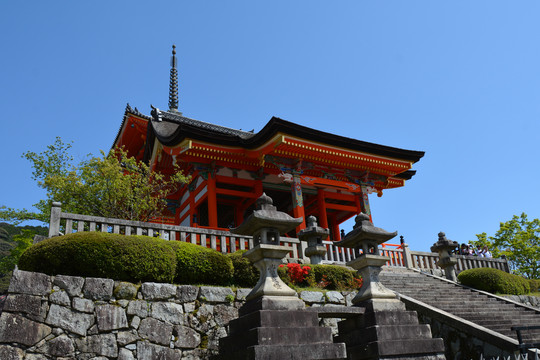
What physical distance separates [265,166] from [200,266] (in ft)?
31.6

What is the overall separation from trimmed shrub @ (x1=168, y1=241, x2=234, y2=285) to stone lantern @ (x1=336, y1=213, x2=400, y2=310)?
2.58 m

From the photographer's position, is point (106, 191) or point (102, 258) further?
point (106, 191)

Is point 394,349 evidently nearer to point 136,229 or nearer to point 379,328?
point 379,328

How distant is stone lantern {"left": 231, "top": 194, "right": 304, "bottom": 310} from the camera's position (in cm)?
711

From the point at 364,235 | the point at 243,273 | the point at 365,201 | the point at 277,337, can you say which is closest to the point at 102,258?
the point at 243,273

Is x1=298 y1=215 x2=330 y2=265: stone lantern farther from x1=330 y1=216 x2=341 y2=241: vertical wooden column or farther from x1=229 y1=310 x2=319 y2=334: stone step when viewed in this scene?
x1=330 y1=216 x2=341 y2=241: vertical wooden column

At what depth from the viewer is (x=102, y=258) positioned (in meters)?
8.12

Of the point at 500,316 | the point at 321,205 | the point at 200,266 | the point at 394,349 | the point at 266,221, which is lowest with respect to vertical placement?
the point at 394,349

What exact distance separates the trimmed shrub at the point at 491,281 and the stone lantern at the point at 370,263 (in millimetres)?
6566

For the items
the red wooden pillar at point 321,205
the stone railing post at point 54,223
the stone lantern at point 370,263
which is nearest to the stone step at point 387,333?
the stone lantern at point 370,263

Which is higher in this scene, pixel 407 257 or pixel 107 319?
pixel 407 257

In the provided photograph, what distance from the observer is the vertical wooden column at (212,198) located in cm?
1637

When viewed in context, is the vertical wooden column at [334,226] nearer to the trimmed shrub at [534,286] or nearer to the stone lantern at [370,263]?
the trimmed shrub at [534,286]

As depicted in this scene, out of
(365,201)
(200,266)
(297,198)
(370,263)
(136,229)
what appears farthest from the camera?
(365,201)
